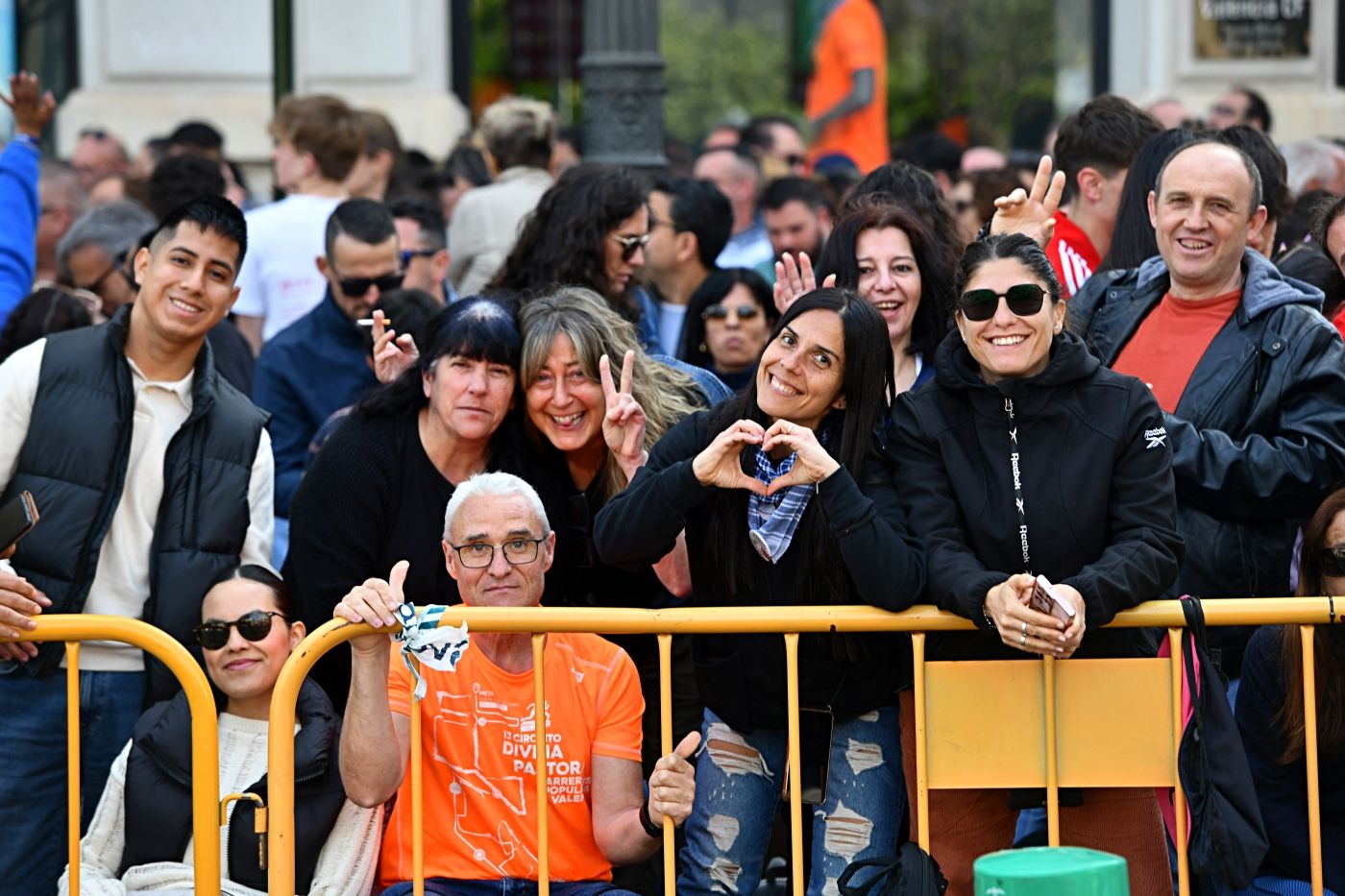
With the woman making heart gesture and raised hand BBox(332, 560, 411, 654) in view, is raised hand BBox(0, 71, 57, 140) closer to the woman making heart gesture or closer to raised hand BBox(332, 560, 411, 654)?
raised hand BBox(332, 560, 411, 654)

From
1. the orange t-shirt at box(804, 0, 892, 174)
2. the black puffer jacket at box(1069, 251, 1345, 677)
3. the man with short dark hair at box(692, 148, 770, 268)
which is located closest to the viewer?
the black puffer jacket at box(1069, 251, 1345, 677)

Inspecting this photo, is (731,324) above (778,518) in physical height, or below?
above

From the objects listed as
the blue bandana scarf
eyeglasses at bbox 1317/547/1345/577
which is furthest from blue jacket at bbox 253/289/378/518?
eyeglasses at bbox 1317/547/1345/577

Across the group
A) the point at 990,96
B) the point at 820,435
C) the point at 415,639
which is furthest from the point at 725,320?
the point at 990,96

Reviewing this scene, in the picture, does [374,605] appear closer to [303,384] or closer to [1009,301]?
[1009,301]

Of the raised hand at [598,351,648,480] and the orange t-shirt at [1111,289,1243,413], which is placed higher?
the orange t-shirt at [1111,289,1243,413]

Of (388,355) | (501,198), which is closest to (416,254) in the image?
(501,198)

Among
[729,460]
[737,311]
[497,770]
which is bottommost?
[497,770]

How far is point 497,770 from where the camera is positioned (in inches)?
183

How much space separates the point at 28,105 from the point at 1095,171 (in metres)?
3.37

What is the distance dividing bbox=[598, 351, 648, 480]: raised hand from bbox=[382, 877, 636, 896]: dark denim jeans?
1.01 metres

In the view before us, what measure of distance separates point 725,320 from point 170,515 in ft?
7.32

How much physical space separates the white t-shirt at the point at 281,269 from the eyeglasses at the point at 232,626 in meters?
2.87

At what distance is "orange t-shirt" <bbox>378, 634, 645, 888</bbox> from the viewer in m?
4.65
